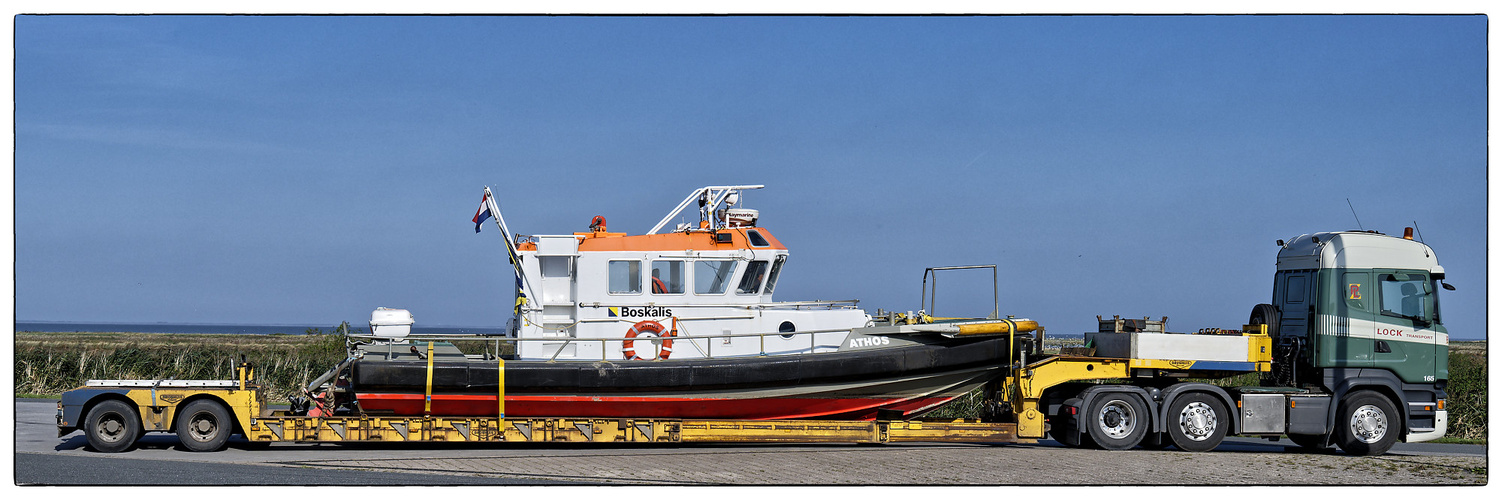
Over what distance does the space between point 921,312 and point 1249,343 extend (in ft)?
12.2

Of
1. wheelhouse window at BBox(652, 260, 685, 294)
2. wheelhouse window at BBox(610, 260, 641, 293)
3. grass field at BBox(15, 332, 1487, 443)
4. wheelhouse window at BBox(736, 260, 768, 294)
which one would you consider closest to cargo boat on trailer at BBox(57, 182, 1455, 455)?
wheelhouse window at BBox(652, 260, 685, 294)

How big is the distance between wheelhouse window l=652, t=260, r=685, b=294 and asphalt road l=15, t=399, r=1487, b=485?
196cm

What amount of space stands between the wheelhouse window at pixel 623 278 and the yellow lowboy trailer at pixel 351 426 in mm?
1937

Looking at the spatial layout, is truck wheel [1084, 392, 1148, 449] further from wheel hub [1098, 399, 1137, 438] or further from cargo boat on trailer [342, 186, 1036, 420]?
cargo boat on trailer [342, 186, 1036, 420]

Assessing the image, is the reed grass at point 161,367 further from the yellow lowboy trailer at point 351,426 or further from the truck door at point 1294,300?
the truck door at point 1294,300

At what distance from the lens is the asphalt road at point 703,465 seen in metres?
9.34

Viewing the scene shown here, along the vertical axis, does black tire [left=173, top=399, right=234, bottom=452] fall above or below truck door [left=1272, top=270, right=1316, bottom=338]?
below

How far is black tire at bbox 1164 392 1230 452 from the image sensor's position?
1194cm

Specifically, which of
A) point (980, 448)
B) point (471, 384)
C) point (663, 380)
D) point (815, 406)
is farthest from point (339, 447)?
point (980, 448)

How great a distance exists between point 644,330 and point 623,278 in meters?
0.70

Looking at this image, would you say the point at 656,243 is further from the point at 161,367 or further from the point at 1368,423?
the point at 161,367

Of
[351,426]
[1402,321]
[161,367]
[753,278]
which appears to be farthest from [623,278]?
[161,367]

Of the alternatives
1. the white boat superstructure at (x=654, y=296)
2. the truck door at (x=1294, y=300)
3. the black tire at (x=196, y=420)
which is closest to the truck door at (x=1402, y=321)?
the truck door at (x=1294, y=300)

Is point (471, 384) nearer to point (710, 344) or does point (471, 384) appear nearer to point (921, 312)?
point (710, 344)
